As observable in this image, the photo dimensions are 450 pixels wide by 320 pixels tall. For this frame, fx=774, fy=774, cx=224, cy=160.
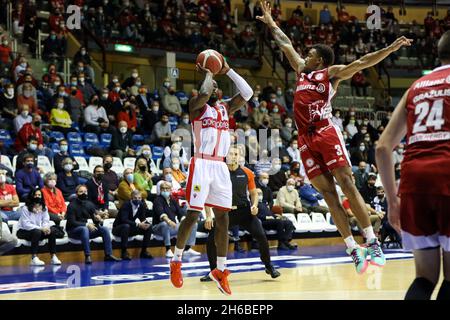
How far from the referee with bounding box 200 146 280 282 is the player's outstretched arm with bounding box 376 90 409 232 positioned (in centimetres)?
584

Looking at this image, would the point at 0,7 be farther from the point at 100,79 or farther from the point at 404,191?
the point at 404,191

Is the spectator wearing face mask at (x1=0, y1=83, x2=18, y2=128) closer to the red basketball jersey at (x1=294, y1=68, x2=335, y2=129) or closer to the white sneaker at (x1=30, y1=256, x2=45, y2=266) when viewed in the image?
the white sneaker at (x1=30, y1=256, x2=45, y2=266)

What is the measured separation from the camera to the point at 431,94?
4363 mm

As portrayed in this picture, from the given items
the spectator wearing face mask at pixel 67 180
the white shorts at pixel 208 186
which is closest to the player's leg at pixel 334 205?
the white shorts at pixel 208 186

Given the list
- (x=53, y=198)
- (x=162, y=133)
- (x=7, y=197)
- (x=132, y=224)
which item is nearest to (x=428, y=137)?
(x=7, y=197)

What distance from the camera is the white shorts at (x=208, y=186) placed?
788 cm

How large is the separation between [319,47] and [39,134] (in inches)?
356

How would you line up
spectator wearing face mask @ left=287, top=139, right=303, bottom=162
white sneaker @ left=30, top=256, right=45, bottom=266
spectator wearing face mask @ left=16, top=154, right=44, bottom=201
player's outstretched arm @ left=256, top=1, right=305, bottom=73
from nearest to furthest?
player's outstretched arm @ left=256, top=1, right=305, bottom=73
white sneaker @ left=30, top=256, right=45, bottom=266
spectator wearing face mask @ left=16, top=154, right=44, bottom=201
spectator wearing face mask @ left=287, top=139, right=303, bottom=162

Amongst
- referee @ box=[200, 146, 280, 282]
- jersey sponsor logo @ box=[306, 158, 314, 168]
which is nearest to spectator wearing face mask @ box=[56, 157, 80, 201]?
referee @ box=[200, 146, 280, 282]

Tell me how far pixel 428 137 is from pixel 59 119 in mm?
13878

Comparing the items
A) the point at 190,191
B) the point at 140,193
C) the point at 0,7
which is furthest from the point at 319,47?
the point at 0,7

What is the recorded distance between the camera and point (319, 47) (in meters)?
8.22

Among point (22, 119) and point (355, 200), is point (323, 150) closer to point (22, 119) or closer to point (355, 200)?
point (355, 200)

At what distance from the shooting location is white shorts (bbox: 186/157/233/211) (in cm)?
788
